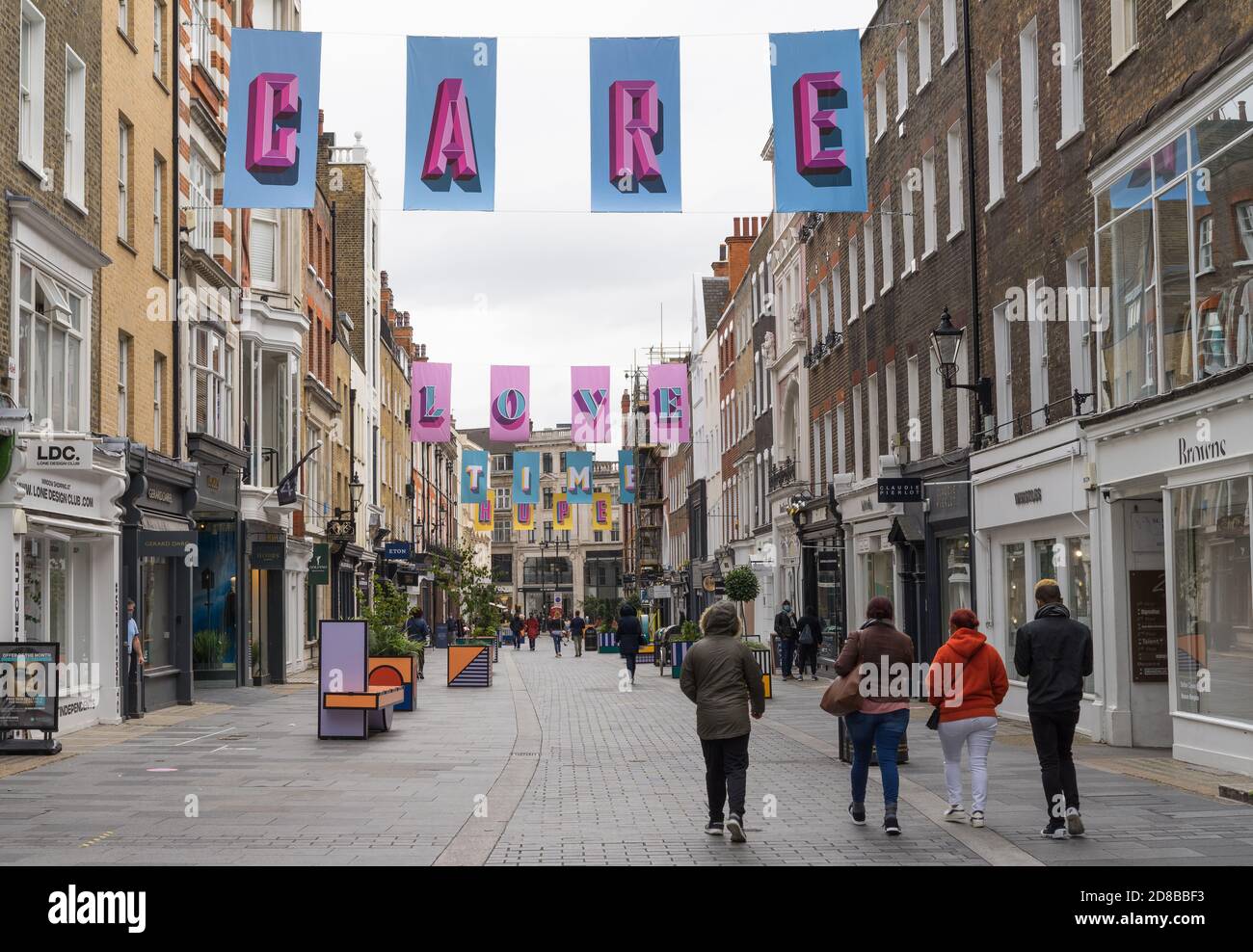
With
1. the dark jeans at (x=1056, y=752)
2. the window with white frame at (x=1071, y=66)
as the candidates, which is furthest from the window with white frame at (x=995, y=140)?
the dark jeans at (x=1056, y=752)

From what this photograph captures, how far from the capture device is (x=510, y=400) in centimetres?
3656

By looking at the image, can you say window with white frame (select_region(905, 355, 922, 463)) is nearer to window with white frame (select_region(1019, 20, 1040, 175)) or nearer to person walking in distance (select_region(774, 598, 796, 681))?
window with white frame (select_region(1019, 20, 1040, 175))

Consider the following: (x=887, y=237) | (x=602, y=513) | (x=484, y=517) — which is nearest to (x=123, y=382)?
(x=887, y=237)

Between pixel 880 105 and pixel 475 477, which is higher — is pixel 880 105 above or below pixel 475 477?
above

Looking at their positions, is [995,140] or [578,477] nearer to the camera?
[995,140]

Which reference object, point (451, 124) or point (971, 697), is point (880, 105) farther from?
point (971, 697)

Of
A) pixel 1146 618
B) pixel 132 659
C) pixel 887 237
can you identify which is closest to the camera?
pixel 1146 618

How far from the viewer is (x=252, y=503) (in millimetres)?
32156

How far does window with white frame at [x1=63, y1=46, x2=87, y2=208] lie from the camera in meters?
20.8

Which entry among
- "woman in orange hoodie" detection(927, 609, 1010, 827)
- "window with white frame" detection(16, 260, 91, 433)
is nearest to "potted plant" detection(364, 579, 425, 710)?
"window with white frame" detection(16, 260, 91, 433)

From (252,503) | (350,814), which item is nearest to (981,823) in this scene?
(350,814)

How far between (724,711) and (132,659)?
1428 centimetres

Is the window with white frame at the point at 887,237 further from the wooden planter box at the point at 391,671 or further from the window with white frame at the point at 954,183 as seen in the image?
the wooden planter box at the point at 391,671

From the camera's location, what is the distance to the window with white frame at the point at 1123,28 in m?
17.5
